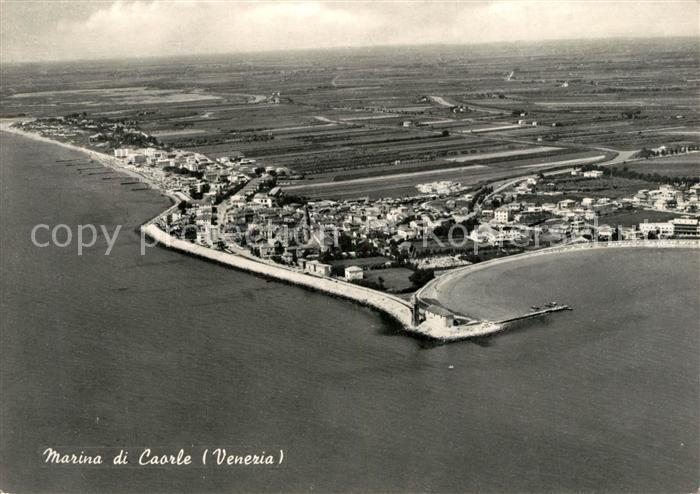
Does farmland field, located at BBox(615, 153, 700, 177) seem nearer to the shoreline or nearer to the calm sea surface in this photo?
the shoreline

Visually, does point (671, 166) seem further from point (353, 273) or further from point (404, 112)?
point (404, 112)

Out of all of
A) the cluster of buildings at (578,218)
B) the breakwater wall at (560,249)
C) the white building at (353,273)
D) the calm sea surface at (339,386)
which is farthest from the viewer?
the cluster of buildings at (578,218)

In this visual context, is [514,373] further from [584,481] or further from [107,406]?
[107,406]

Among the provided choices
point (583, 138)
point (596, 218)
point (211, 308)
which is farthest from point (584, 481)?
point (583, 138)

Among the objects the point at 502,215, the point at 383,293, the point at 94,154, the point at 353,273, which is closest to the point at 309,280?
the point at 353,273

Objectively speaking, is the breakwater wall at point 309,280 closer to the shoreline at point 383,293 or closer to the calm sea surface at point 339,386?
the shoreline at point 383,293

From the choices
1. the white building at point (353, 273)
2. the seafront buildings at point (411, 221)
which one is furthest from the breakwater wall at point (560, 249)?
the white building at point (353, 273)

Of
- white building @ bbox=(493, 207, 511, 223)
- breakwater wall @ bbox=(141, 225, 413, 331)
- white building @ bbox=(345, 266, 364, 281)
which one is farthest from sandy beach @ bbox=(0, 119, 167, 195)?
white building @ bbox=(345, 266, 364, 281)
